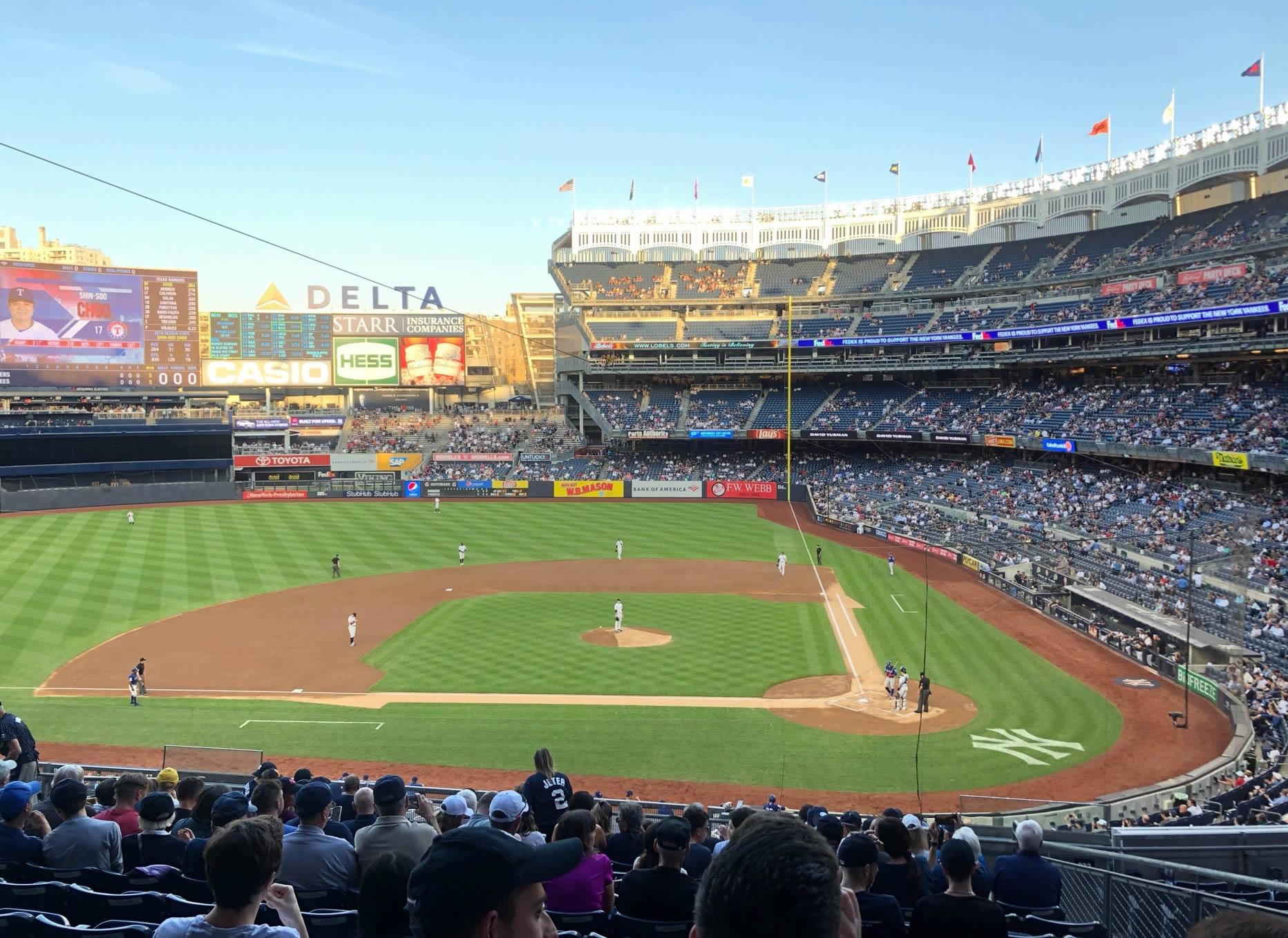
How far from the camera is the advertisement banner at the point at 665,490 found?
219 feet

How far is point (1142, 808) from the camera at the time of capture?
16453 millimetres

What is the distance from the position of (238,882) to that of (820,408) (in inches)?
2714

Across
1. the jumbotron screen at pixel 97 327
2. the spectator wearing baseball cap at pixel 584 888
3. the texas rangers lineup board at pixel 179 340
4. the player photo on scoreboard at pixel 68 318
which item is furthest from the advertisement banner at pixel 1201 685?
the player photo on scoreboard at pixel 68 318

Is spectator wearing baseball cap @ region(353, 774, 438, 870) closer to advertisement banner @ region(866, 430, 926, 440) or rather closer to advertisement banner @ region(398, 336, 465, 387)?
advertisement banner @ region(866, 430, 926, 440)

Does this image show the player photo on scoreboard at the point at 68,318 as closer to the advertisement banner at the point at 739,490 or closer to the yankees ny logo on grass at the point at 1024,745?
the advertisement banner at the point at 739,490

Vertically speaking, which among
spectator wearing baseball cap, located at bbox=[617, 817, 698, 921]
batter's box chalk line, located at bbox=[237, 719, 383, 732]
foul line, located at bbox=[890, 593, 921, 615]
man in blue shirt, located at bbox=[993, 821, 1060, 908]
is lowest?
batter's box chalk line, located at bbox=[237, 719, 383, 732]

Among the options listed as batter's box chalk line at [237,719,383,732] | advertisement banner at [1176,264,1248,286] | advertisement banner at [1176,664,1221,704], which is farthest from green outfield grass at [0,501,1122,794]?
advertisement banner at [1176,264,1248,286]

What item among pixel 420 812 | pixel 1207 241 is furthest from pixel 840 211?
pixel 420 812

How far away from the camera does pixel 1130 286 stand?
175ft

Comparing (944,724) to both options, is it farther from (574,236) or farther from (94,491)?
(574,236)

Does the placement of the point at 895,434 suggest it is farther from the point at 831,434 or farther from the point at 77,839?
the point at 77,839

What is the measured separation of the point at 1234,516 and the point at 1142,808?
24.2 m

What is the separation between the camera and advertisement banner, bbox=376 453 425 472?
2869 inches

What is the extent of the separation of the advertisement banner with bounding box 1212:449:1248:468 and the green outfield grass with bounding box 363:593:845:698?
19129 mm
